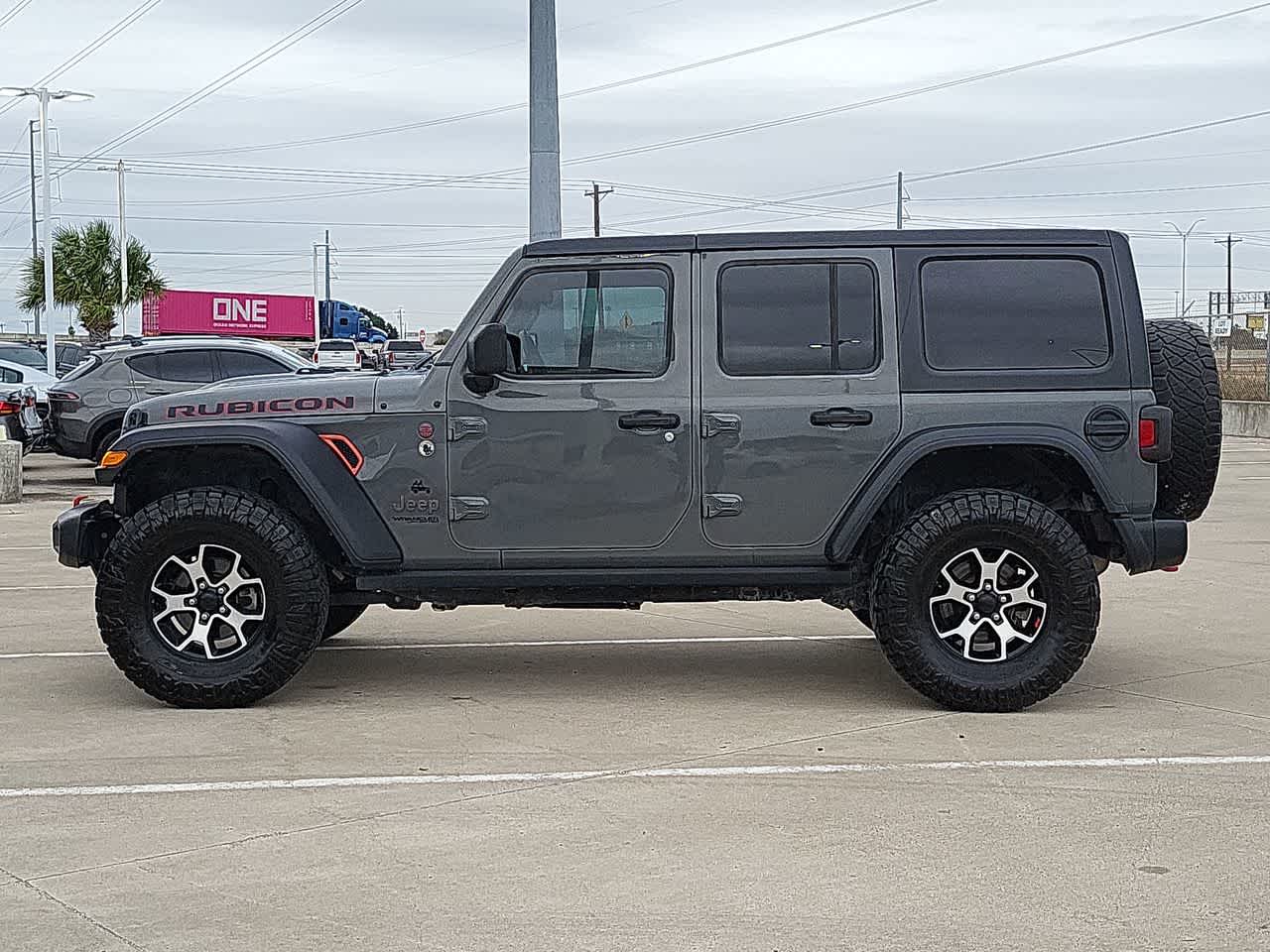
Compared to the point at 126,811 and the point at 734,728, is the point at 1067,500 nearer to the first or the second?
the point at 734,728

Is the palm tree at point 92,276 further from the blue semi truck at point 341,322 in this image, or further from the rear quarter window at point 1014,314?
the rear quarter window at point 1014,314

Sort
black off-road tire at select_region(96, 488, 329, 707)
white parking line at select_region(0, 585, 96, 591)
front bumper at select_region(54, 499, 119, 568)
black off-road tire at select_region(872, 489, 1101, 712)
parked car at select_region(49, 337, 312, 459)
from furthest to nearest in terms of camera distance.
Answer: parked car at select_region(49, 337, 312, 459), white parking line at select_region(0, 585, 96, 591), front bumper at select_region(54, 499, 119, 568), black off-road tire at select_region(96, 488, 329, 707), black off-road tire at select_region(872, 489, 1101, 712)

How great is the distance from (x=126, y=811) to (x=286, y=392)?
2.32 metres

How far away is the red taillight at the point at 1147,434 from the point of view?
737 cm

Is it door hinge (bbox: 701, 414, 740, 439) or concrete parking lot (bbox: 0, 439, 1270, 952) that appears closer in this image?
concrete parking lot (bbox: 0, 439, 1270, 952)

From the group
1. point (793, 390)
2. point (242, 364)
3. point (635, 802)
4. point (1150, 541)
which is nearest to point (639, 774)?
point (635, 802)

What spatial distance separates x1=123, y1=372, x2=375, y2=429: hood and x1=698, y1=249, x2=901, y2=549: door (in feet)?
5.01

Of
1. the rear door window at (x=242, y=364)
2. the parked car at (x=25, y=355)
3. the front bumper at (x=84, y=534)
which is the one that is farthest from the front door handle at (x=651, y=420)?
the parked car at (x=25, y=355)

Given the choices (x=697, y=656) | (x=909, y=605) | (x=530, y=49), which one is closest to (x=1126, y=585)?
(x=697, y=656)

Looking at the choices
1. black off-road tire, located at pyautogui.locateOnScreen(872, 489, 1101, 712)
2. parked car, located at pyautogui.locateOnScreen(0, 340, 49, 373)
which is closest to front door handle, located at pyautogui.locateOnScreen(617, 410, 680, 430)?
black off-road tire, located at pyautogui.locateOnScreen(872, 489, 1101, 712)

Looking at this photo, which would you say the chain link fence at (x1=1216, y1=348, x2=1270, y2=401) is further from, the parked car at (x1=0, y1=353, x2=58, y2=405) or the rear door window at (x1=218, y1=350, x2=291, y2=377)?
the parked car at (x1=0, y1=353, x2=58, y2=405)

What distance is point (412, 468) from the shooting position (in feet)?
24.8

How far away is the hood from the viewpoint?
757 cm

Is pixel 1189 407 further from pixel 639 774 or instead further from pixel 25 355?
pixel 25 355
